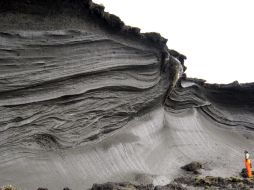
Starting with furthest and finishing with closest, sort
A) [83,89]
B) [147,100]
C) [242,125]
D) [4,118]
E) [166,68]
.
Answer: [242,125]
[166,68]
[147,100]
[83,89]
[4,118]

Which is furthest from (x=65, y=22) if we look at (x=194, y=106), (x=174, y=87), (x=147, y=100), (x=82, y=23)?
(x=194, y=106)

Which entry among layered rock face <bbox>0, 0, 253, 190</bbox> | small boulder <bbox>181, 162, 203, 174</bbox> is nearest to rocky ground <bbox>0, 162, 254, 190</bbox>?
small boulder <bbox>181, 162, 203, 174</bbox>

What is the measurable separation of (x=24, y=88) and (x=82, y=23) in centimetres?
212

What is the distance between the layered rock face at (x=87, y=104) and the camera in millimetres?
8641

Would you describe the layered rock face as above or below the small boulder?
above

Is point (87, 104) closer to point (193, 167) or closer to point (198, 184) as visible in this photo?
point (198, 184)

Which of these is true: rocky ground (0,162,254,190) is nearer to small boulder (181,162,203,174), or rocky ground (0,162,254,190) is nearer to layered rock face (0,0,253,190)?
small boulder (181,162,203,174)

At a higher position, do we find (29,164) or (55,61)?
(55,61)

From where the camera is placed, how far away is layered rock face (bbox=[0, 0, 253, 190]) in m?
8.64

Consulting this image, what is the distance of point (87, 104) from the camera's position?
9.99 meters

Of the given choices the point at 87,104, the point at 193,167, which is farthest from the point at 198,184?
the point at 87,104

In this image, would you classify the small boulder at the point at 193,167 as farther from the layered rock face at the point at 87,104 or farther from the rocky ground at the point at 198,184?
the layered rock face at the point at 87,104

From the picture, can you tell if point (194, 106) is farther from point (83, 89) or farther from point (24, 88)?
point (24, 88)

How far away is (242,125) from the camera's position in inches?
604
